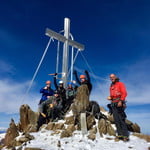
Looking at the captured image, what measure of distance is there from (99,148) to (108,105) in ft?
7.16

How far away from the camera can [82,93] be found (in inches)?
374

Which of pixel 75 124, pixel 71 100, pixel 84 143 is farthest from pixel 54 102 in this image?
pixel 84 143

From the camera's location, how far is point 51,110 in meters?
10.7

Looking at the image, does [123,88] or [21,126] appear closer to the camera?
[123,88]

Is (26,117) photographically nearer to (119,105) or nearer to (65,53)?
(119,105)

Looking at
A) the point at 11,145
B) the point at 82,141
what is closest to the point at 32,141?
the point at 11,145

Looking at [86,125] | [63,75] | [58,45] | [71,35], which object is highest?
[71,35]

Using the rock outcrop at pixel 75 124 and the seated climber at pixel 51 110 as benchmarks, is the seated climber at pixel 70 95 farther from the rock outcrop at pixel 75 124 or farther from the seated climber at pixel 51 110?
the rock outcrop at pixel 75 124

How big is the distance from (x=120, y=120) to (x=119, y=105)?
677 mm

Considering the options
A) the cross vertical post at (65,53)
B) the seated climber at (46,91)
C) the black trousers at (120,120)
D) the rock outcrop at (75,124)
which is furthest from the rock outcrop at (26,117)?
the cross vertical post at (65,53)

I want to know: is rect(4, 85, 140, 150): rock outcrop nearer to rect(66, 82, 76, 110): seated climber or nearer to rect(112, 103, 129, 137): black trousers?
rect(112, 103, 129, 137): black trousers

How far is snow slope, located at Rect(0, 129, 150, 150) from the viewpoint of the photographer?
629 cm

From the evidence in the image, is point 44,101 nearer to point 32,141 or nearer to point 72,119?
point 72,119

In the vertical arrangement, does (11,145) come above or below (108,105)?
below
